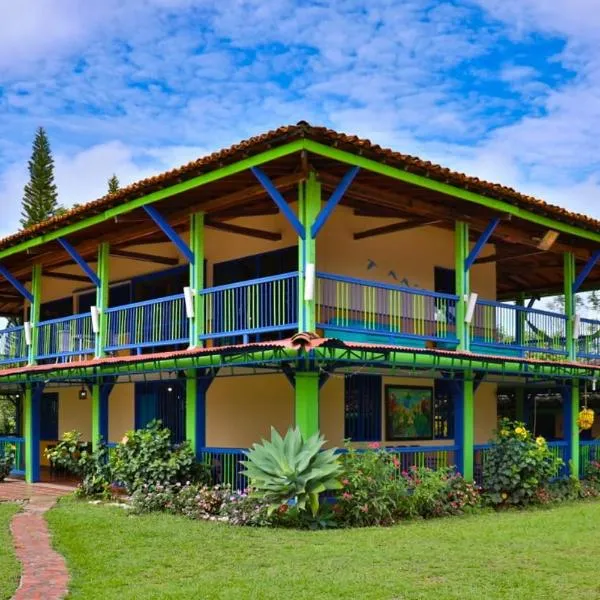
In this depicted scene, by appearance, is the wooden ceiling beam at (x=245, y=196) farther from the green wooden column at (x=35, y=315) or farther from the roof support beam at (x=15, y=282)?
the roof support beam at (x=15, y=282)

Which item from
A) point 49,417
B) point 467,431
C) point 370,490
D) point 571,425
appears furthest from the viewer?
point 49,417

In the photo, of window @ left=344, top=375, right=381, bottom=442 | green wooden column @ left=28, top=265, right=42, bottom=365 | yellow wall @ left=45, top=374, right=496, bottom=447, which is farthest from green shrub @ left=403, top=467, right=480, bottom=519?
green wooden column @ left=28, top=265, right=42, bottom=365

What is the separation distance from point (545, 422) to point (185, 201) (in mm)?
13691

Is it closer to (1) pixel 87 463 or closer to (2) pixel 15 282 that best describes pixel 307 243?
(1) pixel 87 463

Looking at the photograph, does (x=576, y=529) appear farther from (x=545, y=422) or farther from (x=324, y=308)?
(x=545, y=422)

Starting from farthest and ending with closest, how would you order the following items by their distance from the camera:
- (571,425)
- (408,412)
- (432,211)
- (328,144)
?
(571,425) → (408,412) → (432,211) → (328,144)

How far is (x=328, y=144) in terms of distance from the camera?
12.4 metres

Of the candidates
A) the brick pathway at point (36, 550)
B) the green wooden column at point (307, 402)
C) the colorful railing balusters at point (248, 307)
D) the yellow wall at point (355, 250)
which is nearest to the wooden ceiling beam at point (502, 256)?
the yellow wall at point (355, 250)

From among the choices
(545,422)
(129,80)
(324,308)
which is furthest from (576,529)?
(129,80)

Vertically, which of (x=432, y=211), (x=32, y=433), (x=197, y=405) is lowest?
(x=32, y=433)

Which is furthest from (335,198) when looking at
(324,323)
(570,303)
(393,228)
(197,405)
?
(570,303)

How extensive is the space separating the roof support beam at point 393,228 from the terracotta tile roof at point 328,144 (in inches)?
58.0

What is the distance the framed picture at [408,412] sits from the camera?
17172 mm

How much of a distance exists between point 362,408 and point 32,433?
24.6ft
